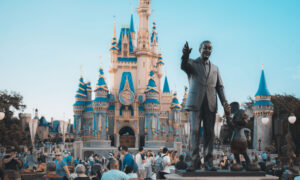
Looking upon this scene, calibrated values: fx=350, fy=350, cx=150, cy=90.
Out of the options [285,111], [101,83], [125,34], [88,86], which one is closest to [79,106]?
[88,86]

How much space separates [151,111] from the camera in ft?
159

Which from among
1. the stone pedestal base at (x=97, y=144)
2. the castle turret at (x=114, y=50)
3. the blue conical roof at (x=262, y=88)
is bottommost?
the stone pedestal base at (x=97, y=144)

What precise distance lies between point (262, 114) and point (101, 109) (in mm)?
21070

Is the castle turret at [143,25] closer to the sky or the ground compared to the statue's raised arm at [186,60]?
closer to the sky

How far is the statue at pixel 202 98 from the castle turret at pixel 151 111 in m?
40.9

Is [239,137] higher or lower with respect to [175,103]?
lower

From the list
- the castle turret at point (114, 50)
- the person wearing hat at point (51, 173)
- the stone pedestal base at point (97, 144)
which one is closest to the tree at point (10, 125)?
the stone pedestal base at point (97, 144)

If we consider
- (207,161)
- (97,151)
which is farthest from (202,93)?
(97,151)

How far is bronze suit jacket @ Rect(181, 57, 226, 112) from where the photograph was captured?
6.72 metres

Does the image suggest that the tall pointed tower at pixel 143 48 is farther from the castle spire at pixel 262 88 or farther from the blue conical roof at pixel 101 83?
the castle spire at pixel 262 88

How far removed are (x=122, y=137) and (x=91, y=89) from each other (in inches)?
364

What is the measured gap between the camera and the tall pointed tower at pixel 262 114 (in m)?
43.0

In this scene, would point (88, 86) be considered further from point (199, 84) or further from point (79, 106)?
point (199, 84)

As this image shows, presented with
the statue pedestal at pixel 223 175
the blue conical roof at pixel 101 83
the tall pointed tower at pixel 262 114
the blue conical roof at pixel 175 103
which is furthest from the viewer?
the blue conical roof at pixel 175 103
